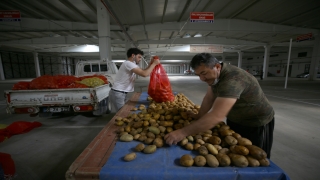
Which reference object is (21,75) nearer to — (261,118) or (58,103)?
(58,103)

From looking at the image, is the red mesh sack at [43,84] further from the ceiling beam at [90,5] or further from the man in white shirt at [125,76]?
the ceiling beam at [90,5]

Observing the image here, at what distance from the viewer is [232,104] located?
45.0 inches

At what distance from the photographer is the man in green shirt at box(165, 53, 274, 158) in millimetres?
1144

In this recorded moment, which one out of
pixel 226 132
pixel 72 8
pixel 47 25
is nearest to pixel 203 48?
pixel 72 8

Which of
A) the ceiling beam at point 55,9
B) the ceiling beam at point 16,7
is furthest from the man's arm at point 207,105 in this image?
the ceiling beam at point 16,7

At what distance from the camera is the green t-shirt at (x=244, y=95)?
117 cm

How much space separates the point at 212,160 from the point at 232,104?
46cm

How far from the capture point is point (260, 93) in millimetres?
1403

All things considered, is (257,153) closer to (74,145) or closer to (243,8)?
(74,145)

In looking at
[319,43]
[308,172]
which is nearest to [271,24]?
[319,43]

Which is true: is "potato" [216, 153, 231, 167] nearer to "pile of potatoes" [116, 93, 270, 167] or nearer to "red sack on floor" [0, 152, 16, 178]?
"pile of potatoes" [116, 93, 270, 167]

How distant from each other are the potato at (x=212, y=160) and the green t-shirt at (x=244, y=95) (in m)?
0.47

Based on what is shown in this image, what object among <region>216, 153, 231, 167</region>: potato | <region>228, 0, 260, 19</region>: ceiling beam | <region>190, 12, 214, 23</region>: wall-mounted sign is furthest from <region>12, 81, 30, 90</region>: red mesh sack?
<region>228, 0, 260, 19</region>: ceiling beam

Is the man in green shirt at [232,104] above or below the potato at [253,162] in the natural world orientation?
above
